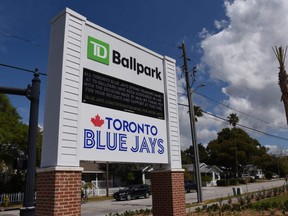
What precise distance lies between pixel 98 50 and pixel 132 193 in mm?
25553

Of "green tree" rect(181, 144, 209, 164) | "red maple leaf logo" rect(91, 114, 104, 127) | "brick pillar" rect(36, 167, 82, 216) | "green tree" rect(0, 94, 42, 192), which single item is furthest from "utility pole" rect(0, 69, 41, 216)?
"green tree" rect(181, 144, 209, 164)

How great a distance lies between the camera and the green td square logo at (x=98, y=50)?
9484 millimetres

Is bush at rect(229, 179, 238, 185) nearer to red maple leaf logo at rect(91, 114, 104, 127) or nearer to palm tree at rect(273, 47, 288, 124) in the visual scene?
palm tree at rect(273, 47, 288, 124)

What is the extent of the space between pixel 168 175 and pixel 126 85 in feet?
10.9

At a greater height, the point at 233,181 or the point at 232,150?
the point at 232,150

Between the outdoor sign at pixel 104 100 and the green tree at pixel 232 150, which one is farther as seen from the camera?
the green tree at pixel 232 150

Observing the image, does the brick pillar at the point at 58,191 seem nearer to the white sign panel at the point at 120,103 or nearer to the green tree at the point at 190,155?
the white sign panel at the point at 120,103

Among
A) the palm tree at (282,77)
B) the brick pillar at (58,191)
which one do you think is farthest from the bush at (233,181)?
the brick pillar at (58,191)

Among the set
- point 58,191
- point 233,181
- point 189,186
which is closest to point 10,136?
point 189,186

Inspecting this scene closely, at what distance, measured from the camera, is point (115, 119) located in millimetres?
9695

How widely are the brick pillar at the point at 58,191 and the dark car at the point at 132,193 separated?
24845 mm

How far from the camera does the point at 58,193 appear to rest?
775 centimetres

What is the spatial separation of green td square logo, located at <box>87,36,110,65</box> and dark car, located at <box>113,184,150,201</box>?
24.5 m

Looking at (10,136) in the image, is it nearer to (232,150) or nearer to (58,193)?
(58,193)
